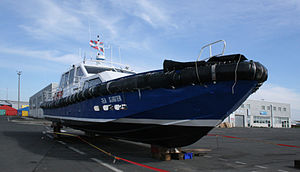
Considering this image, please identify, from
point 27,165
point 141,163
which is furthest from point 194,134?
point 27,165

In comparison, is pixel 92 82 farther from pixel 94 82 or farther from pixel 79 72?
pixel 79 72

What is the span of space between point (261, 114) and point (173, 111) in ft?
156

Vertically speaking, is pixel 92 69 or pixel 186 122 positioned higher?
pixel 92 69

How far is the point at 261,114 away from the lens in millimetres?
46812

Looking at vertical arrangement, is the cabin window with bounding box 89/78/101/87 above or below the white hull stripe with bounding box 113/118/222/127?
above

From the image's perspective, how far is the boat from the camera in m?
4.62

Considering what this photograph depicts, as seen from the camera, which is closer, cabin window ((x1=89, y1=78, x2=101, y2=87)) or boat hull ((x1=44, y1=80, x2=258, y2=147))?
boat hull ((x1=44, y1=80, x2=258, y2=147))

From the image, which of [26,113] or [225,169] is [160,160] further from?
[26,113]

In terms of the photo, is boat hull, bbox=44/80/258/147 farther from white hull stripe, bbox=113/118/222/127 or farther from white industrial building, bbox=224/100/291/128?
white industrial building, bbox=224/100/291/128

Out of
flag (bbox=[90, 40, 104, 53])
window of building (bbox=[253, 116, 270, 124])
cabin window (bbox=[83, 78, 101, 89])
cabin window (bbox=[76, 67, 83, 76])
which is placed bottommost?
window of building (bbox=[253, 116, 270, 124])

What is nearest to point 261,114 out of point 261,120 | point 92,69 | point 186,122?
point 261,120

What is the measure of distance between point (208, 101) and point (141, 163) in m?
2.32

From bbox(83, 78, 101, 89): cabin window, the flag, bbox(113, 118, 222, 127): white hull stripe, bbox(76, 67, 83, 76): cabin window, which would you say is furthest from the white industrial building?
bbox(113, 118, 222, 127): white hull stripe

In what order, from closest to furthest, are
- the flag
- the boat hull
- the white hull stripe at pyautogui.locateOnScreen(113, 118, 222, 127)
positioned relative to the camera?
the boat hull → the white hull stripe at pyautogui.locateOnScreen(113, 118, 222, 127) → the flag
